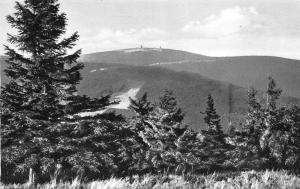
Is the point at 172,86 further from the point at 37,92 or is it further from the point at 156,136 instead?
the point at 37,92

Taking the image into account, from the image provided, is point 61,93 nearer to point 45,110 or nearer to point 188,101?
point 45,110

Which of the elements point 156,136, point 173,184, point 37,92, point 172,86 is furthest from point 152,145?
point 172,86

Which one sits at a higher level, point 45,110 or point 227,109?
point 45,110

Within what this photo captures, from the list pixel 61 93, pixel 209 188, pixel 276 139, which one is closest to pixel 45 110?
pixel 61 93

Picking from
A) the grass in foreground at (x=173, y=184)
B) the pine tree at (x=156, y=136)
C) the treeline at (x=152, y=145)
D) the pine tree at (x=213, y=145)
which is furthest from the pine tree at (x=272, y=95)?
the grass in foreground at (x=173, y=184)

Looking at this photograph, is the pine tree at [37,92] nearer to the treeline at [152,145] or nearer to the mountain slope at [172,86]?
the treeline at [152,145]

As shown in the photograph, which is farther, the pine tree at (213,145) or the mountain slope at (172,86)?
the mountain slope at (172,86)

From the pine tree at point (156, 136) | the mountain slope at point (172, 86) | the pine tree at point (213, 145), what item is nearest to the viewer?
the pine tree at point (156, 136)

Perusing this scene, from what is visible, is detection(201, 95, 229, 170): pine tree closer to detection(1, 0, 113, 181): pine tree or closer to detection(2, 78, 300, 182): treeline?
Result: detection(2, 78, 300, 182): treeline

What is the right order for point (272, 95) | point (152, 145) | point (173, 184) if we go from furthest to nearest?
point (272, 95), point (152, 145), point (173, 184)
